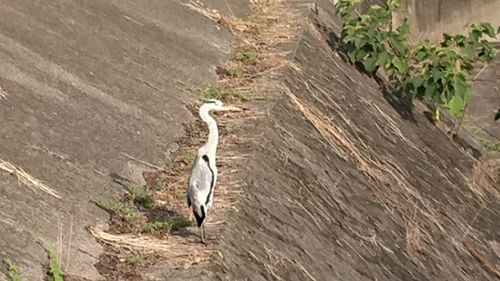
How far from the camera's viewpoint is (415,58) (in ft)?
31.4

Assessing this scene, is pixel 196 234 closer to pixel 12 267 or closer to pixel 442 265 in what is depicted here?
pixel 12 267

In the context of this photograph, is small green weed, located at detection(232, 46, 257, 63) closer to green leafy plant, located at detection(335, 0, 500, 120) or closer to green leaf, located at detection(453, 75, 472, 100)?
green leafy plant, located at detection(335, 0, 500, 120)

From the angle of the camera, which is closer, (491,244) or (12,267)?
(12,267)

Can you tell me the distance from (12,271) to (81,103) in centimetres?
216

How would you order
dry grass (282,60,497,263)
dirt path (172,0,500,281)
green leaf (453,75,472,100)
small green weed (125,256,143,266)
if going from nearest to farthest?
small green weed (125,256,143,266)
dirt path (172,0,500,281)
dry grass (282,60,497,263)
green leaf (453,75,472,100)

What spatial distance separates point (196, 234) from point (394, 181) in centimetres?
287

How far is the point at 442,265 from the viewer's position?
6586 mm

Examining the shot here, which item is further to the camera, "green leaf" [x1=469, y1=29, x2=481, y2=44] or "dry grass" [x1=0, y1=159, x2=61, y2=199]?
"green leaf" [x1=469, y1=29, x2=481, y2=44]

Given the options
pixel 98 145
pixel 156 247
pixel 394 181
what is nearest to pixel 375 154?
Answer: pixel 394 181

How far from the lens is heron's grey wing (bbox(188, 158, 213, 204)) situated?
4.64 metres

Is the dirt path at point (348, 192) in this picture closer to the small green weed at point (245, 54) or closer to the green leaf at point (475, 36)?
the small green weed at point (245, 54)

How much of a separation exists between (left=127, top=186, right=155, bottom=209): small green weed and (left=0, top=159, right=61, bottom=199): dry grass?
47 centimetres

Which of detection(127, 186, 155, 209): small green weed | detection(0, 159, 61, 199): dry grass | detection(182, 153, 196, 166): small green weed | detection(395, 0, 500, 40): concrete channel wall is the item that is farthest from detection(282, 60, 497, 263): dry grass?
detection(395, 0, 500, 40): concrete channel wall

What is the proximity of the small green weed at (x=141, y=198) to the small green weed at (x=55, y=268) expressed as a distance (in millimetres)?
960
